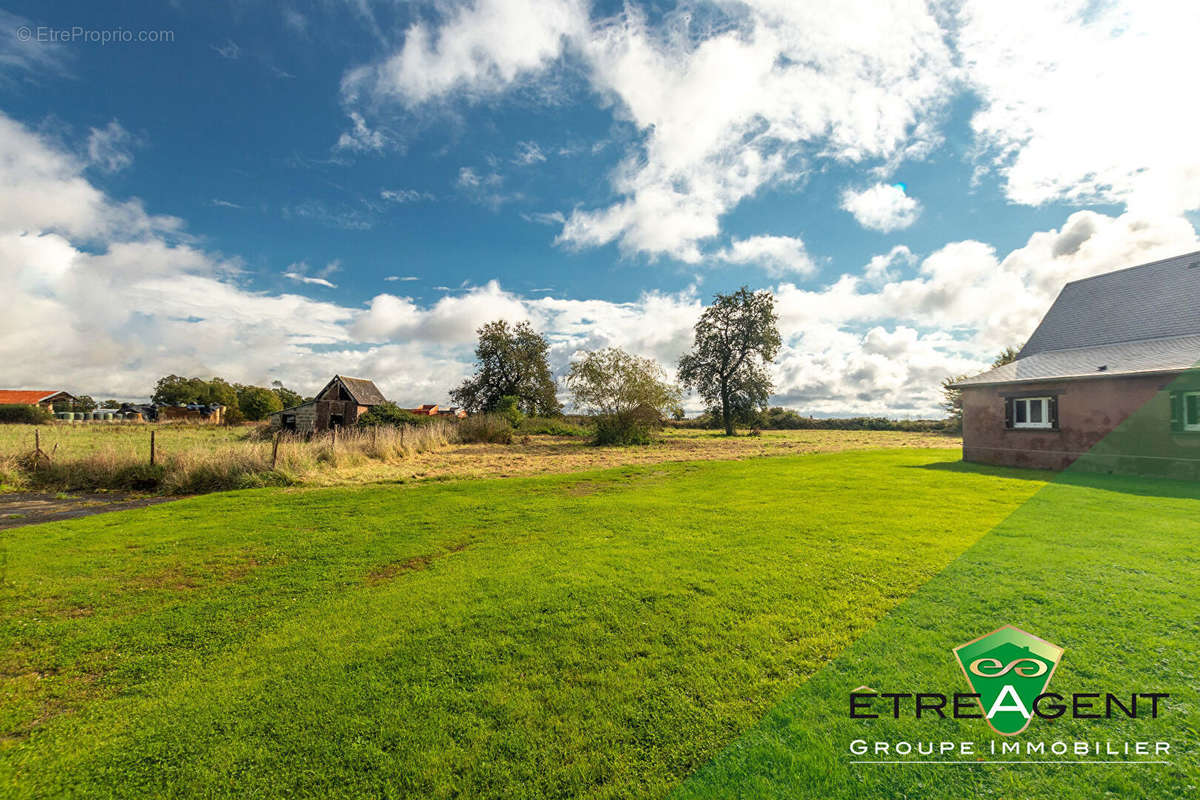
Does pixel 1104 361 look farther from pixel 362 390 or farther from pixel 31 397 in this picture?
pixel 31 397

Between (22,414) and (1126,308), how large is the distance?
296 ft

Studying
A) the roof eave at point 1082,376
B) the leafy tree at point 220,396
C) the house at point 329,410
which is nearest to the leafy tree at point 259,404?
the leafy tree at point 220,396

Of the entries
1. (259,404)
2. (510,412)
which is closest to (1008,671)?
(510,412)

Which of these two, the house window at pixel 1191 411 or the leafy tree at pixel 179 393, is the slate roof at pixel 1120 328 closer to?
the house window at pixel 1191 411

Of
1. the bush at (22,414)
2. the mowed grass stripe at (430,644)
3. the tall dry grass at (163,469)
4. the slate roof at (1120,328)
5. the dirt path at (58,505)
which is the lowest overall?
the dirt path at (58,505)

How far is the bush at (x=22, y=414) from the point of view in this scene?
5012 cm

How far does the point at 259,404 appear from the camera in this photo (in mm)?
71938

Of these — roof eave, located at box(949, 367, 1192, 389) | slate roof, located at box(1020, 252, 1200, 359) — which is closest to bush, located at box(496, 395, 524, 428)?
roof eave, located at box(949, 367, 1192, 389)

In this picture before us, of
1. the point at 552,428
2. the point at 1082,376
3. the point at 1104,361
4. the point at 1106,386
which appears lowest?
the point at 552,428

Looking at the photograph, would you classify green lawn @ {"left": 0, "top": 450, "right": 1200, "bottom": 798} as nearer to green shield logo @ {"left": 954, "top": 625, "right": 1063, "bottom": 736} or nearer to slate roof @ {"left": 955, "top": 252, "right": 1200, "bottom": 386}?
green shield logo @ {"left": 954, "top": 625, "right": 1063, "bottom": 736}

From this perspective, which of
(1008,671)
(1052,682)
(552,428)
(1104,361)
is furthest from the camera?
(552,428)

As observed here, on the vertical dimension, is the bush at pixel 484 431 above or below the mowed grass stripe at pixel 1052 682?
above

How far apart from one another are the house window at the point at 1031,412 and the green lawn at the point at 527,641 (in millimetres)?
10182

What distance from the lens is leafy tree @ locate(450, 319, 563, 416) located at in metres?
53.2
